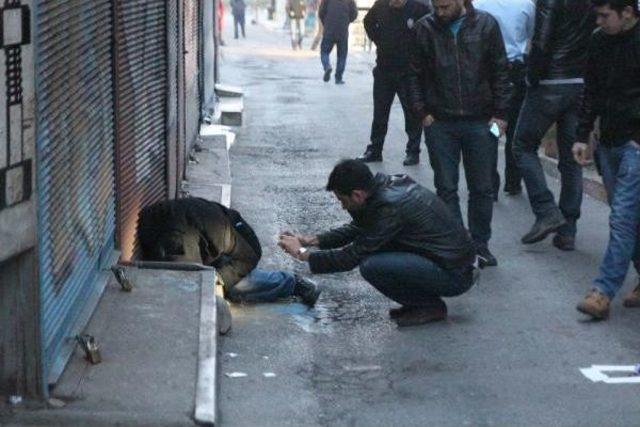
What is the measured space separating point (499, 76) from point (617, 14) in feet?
4.54

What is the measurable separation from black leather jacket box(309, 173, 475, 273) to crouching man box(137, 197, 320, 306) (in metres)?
0.70

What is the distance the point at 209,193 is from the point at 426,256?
3.88 m

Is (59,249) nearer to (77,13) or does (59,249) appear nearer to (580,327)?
(77,13)

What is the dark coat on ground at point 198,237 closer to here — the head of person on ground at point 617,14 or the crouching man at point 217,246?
the crouching man at point 217,246

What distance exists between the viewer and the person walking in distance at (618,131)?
7836 millimetres

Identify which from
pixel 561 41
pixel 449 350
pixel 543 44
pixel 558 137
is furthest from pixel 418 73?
pixel 449 350

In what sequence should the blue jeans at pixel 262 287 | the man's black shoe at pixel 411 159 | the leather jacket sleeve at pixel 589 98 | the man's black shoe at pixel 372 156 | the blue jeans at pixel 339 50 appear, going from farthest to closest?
the blue jeans at pixel 339 50 < the man's black shoe at pixel 372 156 < the man's black shoe at pixel 411 159 < the blue jeans at pixel 262 287 < the leather jacket sleeve at pixel 589 98

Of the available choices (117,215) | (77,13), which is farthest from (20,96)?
(117,215)

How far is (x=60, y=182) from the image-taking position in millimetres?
6094

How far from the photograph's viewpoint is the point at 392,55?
557 inches

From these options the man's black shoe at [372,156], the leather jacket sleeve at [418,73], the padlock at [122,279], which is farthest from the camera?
the man's black shoe at [372,156]

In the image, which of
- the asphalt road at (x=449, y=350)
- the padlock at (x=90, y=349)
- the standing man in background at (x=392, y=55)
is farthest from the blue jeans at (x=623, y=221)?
the standing man in background at (x=392, y=55)

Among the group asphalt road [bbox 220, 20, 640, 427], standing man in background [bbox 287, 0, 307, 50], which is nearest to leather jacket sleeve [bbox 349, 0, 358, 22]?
standing man in background [bbox 287, 0, 307, 50]

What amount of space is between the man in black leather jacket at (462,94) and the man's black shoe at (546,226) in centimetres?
60
